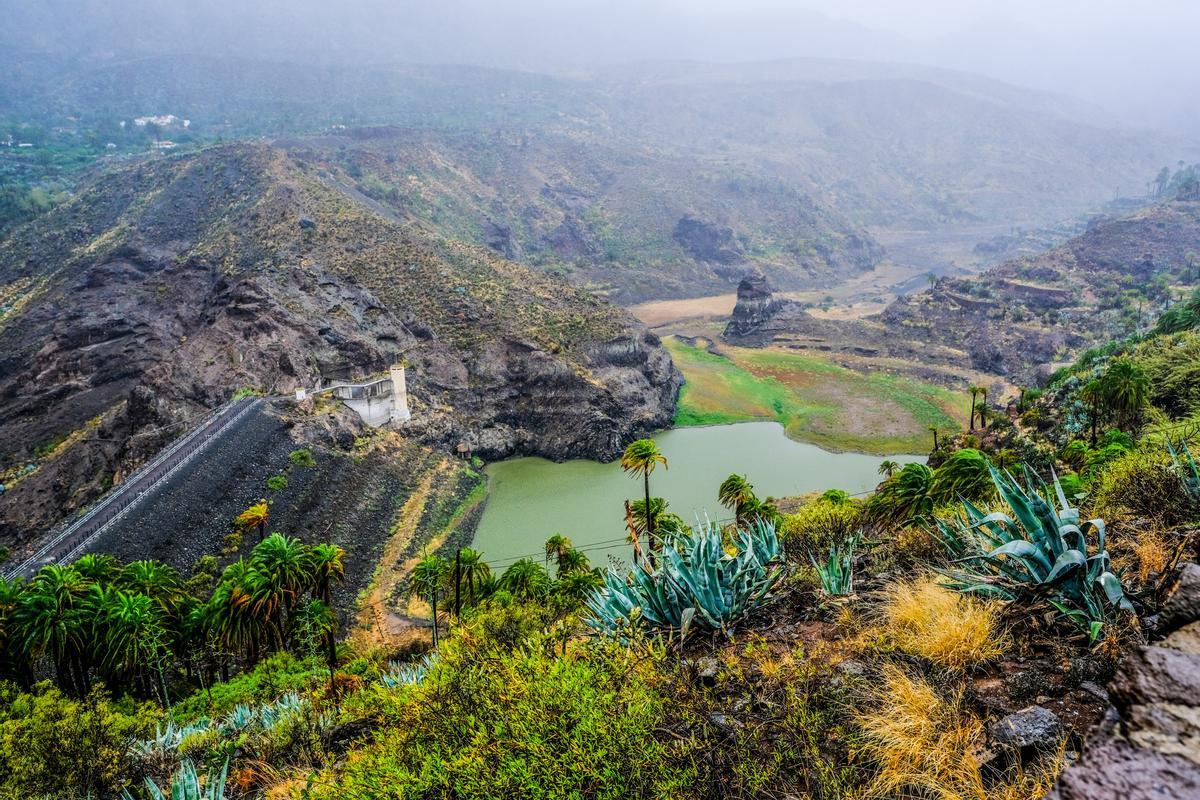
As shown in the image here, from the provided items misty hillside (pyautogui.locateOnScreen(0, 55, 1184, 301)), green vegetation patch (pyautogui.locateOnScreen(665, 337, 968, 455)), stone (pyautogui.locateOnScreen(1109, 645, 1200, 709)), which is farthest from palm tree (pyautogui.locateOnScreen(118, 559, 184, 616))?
misty hillside (pyautogui.locateOnScreen(0, 55, 1184, 301))

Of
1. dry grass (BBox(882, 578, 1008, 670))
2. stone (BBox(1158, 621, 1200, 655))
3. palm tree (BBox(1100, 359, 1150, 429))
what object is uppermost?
stone (BBox(1158, 621, 1200, 655))

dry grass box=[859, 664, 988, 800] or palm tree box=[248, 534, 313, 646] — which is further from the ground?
dry grass box=[859, 664, 988, 800]

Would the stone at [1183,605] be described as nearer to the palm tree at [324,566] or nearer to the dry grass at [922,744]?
the dry grass at [922,744]

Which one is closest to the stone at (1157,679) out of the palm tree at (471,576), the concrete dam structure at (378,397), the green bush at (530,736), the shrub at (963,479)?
the green bush at (530,736)

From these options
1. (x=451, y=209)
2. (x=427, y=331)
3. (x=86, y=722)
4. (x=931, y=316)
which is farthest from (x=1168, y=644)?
(x=451, y=209)

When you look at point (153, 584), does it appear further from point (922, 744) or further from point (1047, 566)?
point (1047, 566)

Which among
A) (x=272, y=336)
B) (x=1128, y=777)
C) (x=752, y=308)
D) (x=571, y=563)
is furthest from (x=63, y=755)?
(x=752, y=308)

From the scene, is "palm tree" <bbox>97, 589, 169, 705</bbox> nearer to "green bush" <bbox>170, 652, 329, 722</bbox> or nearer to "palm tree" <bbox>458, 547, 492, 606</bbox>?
"green bush" <bbox>170, 652, 329, 722</bbox>

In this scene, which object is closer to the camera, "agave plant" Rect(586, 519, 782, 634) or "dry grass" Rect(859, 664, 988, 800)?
"dry grass" Rect(859, 664, 988, 800)
